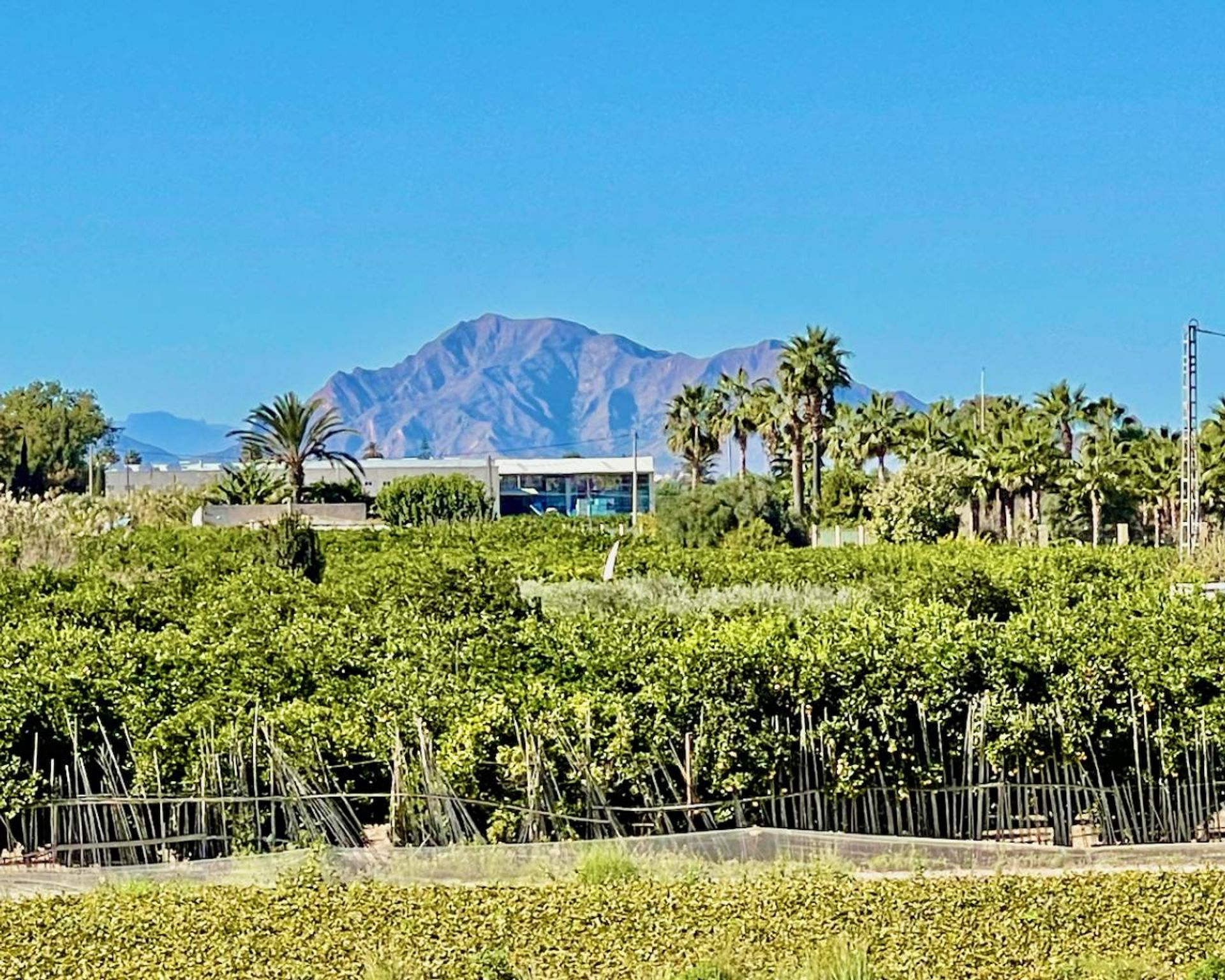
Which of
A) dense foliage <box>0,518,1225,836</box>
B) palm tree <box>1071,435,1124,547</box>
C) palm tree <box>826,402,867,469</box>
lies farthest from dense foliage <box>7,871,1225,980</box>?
palm tree <box>826,402,867,469</box>

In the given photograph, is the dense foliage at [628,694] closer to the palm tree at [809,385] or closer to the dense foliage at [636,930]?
the dense foliage at [636,930]

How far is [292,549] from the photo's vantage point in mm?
27531

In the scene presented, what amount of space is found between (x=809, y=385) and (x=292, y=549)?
3872 centimetres

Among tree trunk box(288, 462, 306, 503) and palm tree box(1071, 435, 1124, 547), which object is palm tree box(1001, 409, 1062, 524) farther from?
tree trunk box(288, 462, 306, 503)

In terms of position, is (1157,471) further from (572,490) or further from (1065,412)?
(572,490)

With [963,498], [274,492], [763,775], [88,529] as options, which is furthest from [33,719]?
[274,492]

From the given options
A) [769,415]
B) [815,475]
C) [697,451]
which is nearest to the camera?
[815,475]

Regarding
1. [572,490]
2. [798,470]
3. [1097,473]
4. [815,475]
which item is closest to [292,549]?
[798,470]

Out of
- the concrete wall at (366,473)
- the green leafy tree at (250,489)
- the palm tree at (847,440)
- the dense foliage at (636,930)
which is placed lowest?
the dense foliage at (636,930)

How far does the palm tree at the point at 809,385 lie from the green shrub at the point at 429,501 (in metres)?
12.1

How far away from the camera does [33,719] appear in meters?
11.3

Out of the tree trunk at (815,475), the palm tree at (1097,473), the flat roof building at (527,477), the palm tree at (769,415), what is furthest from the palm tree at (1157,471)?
the flat roof building at (527,477)

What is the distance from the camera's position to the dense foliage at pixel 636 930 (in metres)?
7.50

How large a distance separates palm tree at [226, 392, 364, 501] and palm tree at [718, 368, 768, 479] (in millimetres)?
16315
